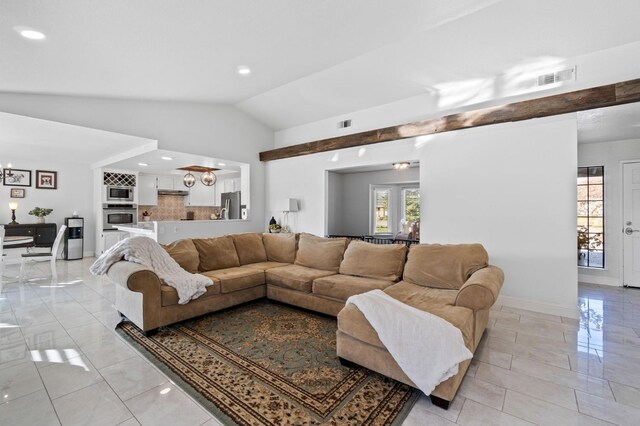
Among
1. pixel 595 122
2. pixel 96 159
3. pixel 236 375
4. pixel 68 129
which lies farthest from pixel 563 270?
pixel 96 159

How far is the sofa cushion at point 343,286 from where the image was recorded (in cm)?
317

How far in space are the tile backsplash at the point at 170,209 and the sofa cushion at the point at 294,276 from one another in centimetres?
625

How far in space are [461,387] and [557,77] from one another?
3.68m

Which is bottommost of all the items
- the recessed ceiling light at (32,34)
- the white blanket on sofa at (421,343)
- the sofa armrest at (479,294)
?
the white blanket on sofa at (421,343)

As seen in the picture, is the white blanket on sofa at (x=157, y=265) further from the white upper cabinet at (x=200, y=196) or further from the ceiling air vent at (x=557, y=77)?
the white upper cabinet at (x=200, y=196)

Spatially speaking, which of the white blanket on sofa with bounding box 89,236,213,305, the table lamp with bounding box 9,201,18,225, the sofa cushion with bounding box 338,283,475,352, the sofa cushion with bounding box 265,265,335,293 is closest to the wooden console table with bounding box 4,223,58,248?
the table lamp with bounding box 9,201,18,225

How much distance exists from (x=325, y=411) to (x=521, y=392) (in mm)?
1368

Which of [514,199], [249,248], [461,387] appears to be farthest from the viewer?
[249,248]

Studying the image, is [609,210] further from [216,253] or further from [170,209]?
[170,209]

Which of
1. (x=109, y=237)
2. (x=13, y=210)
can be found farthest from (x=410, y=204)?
(x=13, y=210)

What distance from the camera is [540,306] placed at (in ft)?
12.2

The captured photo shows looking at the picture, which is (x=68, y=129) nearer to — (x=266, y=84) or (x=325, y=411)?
(x=266, y=84)

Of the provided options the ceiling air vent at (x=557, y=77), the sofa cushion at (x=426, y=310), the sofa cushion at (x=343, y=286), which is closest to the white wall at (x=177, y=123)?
the sofa cushion at (x=343, y=286)

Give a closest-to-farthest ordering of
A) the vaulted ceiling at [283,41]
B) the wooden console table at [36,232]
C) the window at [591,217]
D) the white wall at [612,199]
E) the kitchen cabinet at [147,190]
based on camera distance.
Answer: the vaulted ceiling at [283,41] → the white wall at [612,199] → the window at [591,217] → the wooden console table at [36,232] → the kitchen cabinet at [147,190]
